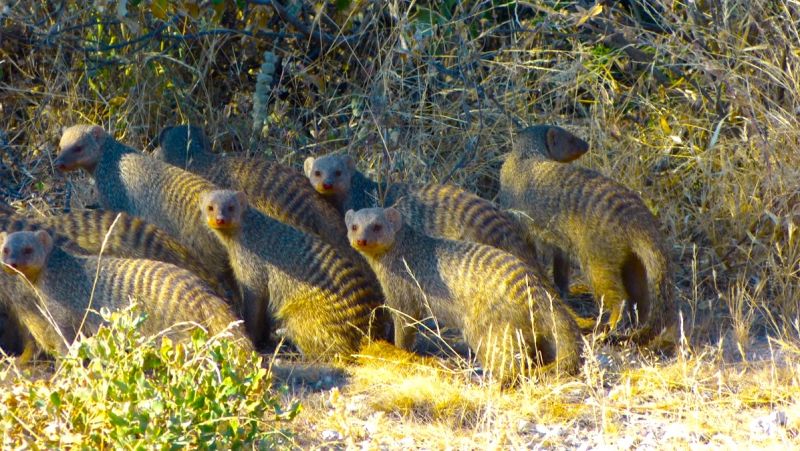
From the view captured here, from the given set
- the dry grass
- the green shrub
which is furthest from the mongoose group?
the green shrub

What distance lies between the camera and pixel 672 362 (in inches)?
136

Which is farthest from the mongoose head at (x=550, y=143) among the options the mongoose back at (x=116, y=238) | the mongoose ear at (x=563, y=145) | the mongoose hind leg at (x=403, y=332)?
the mongoose back at (x=116, y=238)

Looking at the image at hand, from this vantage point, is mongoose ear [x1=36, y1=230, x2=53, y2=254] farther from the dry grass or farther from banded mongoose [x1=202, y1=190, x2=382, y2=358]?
the dry grass

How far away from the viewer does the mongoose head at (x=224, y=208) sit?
3.74 m

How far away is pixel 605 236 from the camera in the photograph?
3.82 m

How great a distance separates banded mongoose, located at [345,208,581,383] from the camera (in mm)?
3248

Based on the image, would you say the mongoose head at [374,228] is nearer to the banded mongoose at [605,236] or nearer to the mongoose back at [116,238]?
the mongoose back at [116,238]

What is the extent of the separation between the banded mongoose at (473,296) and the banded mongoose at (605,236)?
1.34ft

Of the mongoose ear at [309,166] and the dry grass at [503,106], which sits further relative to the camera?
the mongoose ear at [309,166]

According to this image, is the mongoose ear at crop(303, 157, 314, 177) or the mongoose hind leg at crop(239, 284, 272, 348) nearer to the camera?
the mongoose hind leg at crop(239, 284, 272, 348)

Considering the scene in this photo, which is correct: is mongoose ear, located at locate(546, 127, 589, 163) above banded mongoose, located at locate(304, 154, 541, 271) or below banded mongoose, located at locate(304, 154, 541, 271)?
above

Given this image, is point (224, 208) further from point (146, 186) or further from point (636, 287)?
point (636, 287)

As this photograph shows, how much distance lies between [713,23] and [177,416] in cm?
302

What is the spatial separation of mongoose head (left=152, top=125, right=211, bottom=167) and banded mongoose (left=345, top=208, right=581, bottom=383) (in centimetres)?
118
